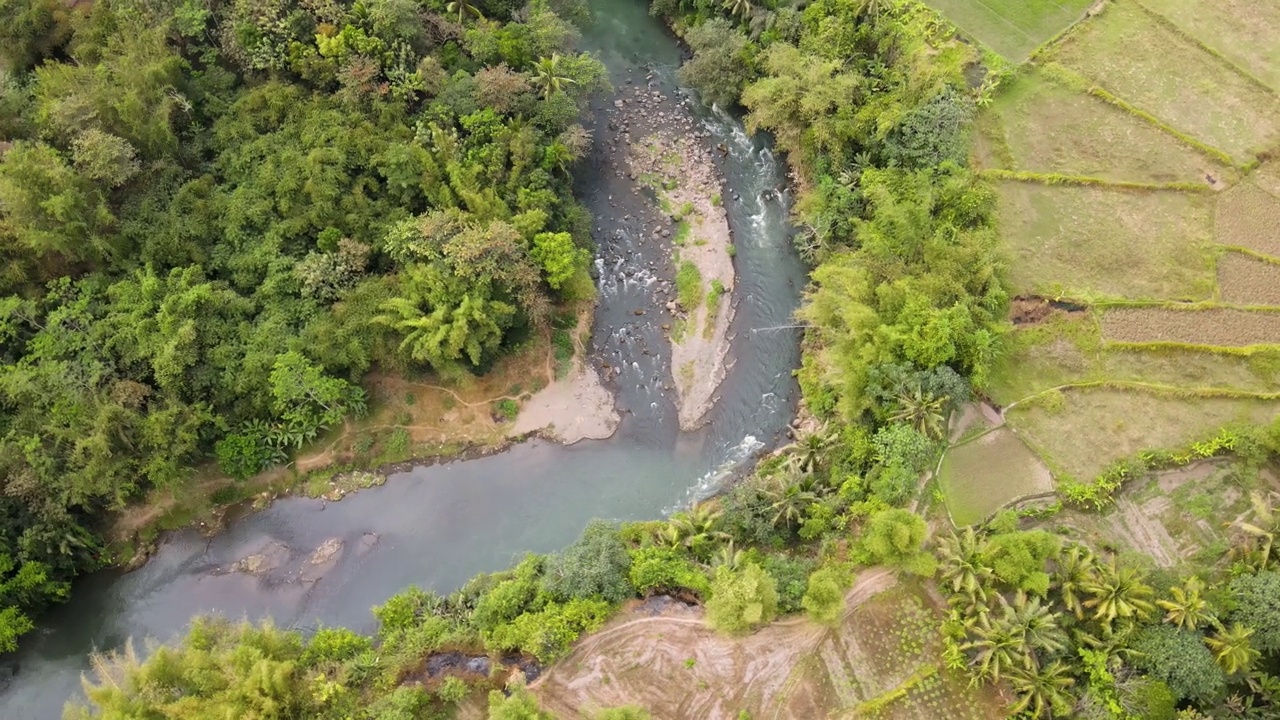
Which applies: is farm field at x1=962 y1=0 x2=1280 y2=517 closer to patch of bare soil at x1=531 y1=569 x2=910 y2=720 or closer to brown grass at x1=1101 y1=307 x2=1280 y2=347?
brown grass at x1=1101 y1=307 x2=1280 y2=347

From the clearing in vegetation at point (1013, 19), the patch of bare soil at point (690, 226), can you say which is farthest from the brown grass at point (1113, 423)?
the clearing in vegetation at point (1013, 19)

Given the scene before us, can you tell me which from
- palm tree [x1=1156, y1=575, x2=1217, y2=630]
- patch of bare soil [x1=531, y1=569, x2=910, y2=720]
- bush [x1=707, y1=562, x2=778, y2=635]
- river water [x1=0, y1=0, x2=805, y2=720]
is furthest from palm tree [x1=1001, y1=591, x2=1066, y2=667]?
river water [x1=0, y1=0, x2=805, y2=720]

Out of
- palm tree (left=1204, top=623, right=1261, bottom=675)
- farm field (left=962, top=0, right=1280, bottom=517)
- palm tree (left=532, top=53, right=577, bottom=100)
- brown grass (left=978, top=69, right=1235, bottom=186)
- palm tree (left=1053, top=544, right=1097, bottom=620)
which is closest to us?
palm tree (left=1204, top=623, right=1261, bottom=675)

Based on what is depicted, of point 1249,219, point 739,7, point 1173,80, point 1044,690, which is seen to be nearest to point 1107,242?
point 1249,219

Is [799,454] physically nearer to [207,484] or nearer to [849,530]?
[849,530]

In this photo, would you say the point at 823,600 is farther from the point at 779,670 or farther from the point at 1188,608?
the point at 1188,608

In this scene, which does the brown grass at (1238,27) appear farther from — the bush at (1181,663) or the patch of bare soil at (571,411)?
the patch of bare soil at (571,411)

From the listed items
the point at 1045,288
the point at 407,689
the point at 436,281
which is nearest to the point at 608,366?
the point at 436,281

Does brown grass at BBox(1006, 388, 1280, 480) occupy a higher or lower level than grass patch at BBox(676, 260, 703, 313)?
lower

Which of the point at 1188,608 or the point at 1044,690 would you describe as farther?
the point at 1044,690
